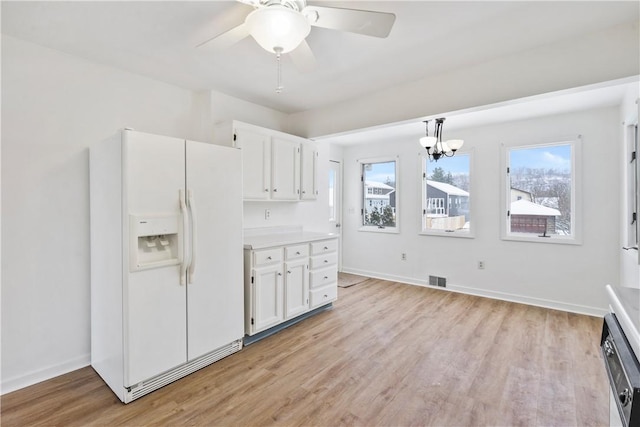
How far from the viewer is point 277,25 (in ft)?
4.81

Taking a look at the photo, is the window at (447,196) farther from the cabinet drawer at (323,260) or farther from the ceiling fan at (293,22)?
the ceiling fan at (293,22)

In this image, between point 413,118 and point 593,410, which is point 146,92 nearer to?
point 413,118

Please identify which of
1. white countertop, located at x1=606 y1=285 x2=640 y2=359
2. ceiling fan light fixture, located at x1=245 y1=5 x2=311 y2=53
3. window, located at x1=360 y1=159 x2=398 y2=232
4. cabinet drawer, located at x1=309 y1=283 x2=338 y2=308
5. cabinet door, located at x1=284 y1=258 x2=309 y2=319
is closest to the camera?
white countertop, located at x1=606 y1=285 x2=640 y2=359

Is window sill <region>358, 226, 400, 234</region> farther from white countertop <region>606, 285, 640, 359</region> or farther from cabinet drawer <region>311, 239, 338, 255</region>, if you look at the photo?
white countertop <region>606, 285, 640, 359</region>

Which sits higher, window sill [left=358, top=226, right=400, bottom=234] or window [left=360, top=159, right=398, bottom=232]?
window [left=360, top=159, right=398, bottom=232]

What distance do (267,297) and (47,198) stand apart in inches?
76.4

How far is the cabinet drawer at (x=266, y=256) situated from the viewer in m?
2.89

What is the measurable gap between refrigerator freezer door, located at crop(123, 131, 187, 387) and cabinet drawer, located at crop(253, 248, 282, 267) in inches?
28.0

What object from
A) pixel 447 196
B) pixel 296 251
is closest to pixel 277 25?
pixel 296 251

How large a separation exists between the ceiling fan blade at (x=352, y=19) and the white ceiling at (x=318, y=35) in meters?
0.34

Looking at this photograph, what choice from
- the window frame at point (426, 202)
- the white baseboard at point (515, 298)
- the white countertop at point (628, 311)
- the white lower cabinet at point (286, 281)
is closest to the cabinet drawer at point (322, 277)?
the white lower cabinet at point (286, 281)

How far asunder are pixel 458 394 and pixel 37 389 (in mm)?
3022

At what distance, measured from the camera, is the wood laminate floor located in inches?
76.9

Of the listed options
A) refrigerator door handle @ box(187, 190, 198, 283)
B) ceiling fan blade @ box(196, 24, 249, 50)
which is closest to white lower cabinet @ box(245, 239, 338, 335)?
refrigerator door handle @ box(187, 190, 198, 283)
